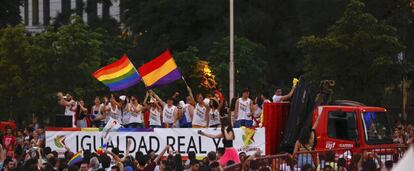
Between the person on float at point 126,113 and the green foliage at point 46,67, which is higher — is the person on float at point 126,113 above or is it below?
below

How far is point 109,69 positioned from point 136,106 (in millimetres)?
3674

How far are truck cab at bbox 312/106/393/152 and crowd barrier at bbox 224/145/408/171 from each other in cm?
492

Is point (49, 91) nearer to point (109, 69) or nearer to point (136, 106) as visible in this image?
point (109, 69)

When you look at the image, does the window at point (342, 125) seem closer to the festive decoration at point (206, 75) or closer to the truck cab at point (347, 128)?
the truck cab at point (347, 128)

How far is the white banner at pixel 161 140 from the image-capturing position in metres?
21.2

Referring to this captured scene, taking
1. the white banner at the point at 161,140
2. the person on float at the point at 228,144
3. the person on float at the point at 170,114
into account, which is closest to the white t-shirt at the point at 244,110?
the person on float at the point at 170,114

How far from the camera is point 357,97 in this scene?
133ft

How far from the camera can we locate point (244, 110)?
2370 centimetres

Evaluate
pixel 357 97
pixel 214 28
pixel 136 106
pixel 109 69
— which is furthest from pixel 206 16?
pixel 136 106

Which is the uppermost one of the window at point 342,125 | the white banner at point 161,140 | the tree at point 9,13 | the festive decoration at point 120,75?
the tree at point 9,13

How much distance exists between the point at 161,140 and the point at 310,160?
805 cm

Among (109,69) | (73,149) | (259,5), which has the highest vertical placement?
(259,5)

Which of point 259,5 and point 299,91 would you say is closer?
point 299,91

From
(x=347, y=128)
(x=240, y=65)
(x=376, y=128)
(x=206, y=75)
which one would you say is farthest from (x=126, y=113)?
(x=240, y=65)
